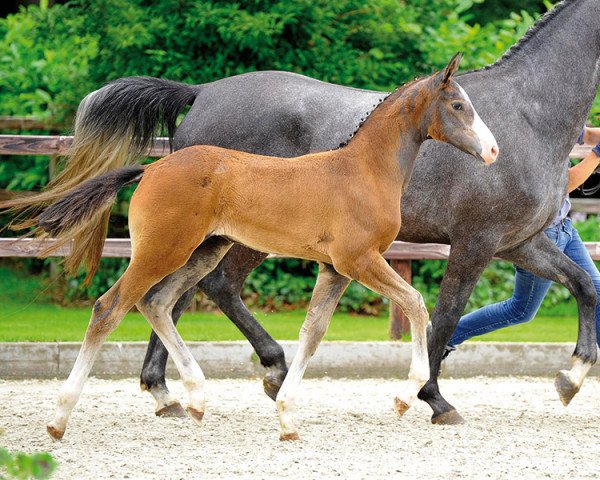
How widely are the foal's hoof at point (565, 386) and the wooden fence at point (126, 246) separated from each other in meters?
2.03

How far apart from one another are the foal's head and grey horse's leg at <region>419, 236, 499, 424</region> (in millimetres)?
888

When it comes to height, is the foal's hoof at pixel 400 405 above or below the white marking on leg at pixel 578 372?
above

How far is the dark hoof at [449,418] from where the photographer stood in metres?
5.55

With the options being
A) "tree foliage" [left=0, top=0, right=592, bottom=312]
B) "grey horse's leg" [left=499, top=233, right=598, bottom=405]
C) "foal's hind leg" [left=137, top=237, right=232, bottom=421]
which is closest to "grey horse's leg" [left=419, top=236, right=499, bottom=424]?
"grey horse's leg" [left=499, top=233, right=598, bottom=405]

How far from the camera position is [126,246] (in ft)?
A: 25.0

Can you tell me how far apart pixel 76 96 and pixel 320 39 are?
218 cm

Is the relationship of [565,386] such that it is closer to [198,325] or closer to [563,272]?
[563,272]

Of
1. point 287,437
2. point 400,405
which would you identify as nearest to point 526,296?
point 400,405

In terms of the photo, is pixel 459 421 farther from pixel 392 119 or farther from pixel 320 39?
pixel 320 39

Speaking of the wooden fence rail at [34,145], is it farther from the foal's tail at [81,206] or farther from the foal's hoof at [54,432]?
the foal's hoof at [54,432]

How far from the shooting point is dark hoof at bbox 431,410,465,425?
5555mm

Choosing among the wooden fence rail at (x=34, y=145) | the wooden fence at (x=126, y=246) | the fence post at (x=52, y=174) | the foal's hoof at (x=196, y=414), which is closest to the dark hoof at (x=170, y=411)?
the foal's hoof at (x=196, y=414)

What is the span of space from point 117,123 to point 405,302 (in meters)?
2.20

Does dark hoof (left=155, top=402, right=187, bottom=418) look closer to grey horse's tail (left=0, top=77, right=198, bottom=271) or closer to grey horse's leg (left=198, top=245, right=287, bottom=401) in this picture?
grey horse's leg (left=198, top=245, right=287, bottom=401)
